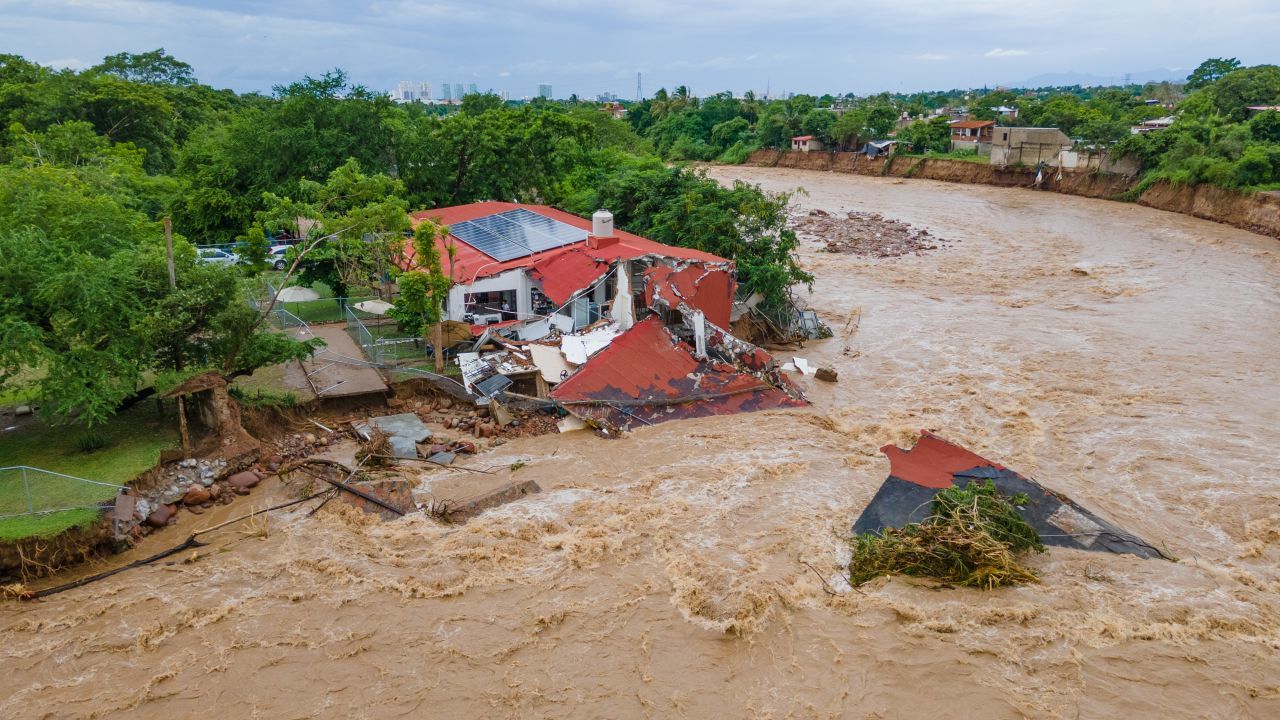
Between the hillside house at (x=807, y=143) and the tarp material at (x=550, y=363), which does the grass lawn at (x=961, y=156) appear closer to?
the hillside house at (x=807, y=143)

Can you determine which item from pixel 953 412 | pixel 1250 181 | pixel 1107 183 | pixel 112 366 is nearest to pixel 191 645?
pixel 112 366

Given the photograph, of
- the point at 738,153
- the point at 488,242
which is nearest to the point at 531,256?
the point at 488,242

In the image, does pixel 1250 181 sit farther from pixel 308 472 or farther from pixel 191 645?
pixel 191 645

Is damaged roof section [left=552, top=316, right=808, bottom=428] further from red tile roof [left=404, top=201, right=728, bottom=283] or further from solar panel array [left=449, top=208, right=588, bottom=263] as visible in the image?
solar panel array [left=449, top=208, right=588, bottom=263]

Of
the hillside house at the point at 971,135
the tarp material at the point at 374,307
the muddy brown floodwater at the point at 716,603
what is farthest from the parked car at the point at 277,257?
the hillside house at the point at 971,135

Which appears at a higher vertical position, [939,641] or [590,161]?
[590,161]
